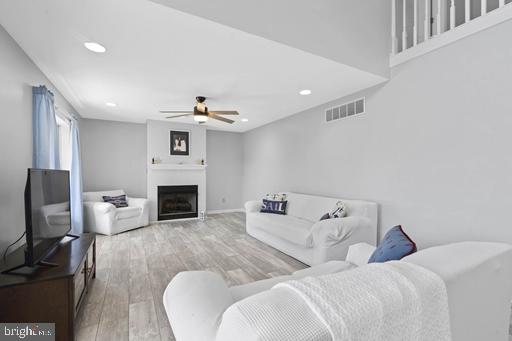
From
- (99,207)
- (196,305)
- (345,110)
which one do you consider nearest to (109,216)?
(99,207)

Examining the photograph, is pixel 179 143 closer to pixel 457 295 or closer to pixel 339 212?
pixel 339 212

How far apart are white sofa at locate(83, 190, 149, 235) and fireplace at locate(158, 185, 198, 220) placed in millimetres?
697

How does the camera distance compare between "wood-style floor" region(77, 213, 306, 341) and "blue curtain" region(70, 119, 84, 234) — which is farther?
"blue curtain" region(70, 119, 84, 234)

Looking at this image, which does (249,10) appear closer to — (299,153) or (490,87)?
(490,87)

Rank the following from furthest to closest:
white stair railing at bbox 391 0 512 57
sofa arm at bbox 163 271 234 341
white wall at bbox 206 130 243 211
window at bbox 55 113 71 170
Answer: white wall at bbox 206 130 243 211, window at bbox 55 113 71 170, white stair railing at bbox 391 0 512 57, sofa arm at bbox 163 271 234 341

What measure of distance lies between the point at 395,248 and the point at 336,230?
150cm

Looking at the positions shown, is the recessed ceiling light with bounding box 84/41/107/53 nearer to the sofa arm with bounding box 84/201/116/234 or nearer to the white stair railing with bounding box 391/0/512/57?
the sofa arm with bounding box 84/201/116/234

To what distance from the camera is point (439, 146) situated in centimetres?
256

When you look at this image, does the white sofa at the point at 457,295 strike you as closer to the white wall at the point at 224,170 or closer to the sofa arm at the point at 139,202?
the sofa arm at the point at 139,202

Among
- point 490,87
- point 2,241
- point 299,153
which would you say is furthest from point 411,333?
point 299,153

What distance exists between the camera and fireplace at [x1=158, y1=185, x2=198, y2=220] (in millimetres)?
5637

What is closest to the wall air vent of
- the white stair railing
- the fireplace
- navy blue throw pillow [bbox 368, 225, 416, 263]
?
the white stair railing

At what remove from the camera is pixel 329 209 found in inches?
143

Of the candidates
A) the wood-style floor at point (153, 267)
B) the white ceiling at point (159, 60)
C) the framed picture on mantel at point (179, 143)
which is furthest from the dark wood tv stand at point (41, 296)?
the framed picture on mantel at point (179, 143)
